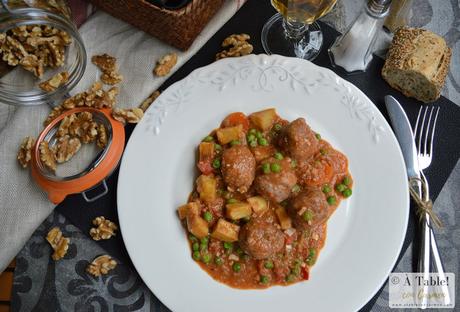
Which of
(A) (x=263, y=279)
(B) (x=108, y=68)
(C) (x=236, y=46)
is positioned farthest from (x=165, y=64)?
(A) (x=263, y=279)

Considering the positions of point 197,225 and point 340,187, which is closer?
point 197,225

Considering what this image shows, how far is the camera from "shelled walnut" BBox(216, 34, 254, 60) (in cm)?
311

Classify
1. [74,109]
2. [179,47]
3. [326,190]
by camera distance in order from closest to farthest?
1. [326,190]
2. [74,109]
3. [179,47]

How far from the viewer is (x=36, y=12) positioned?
2.70 meters

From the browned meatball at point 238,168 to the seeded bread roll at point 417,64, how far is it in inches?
46.2

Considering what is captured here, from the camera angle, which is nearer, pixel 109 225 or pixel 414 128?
pixel 109 225

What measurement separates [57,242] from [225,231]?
1.08 m

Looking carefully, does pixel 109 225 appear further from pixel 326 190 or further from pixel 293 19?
pixel 293 19

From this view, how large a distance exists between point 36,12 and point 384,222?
243 cm

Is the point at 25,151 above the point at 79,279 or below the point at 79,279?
above

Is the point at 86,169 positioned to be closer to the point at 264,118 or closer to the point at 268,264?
the point at 264,118

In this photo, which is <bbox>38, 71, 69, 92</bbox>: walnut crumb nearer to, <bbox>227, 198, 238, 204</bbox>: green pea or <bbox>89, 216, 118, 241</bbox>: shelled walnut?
<bbox>89, 216, 118, 241</bbox>: shelled walnut

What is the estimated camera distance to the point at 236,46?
123 inches

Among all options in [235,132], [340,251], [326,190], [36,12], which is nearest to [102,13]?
[36,12]
